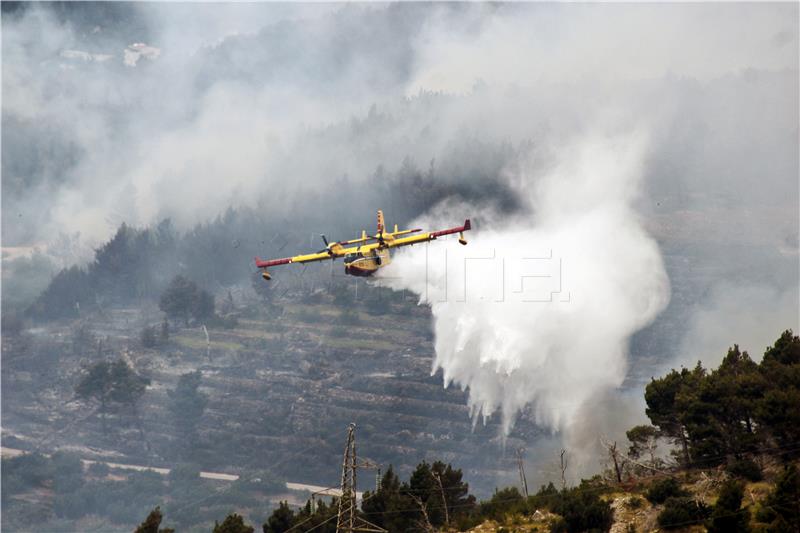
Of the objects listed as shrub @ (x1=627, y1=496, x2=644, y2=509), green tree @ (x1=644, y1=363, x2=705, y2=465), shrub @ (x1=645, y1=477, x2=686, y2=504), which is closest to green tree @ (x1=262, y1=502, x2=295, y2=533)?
shrub @ (x1=627, y1=496, x2=644, y2=509)

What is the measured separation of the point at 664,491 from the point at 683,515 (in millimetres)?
4723

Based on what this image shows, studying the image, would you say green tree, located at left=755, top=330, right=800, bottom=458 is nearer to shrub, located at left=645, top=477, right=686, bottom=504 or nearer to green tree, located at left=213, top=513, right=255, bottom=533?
shrub, located at left=645, top=477, right=686, bottom=504

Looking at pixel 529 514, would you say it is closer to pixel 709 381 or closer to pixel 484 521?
pixel 484 521

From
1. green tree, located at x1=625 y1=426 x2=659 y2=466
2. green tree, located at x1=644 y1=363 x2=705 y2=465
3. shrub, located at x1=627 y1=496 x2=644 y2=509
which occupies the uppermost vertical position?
green tree, located at x1=644 y1=363 x2=705 y2=465

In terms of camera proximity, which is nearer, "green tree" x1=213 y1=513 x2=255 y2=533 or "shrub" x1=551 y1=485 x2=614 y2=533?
"shrub" x1=551 y1=485 x2=614 y2=533

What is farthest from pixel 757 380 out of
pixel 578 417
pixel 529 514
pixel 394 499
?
pixel 578 417

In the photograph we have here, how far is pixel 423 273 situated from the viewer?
17625 centimetres

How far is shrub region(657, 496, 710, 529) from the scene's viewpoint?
71688mm

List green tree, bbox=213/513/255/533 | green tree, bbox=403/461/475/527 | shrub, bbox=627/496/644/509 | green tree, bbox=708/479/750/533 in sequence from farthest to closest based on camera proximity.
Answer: green tree, bbox=403/461/475/527 → green tree, bbox=213/513/255/533 → shrub, bbox=627/496/644/509 → green tree, bbox=708/479/750/533

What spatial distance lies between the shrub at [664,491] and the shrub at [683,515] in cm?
319

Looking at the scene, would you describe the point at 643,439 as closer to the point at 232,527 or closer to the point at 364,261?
the point at 232,527

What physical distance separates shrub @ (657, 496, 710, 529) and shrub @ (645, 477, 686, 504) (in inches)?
125

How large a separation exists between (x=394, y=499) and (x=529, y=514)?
10.0m

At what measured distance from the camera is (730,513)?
67.1m
